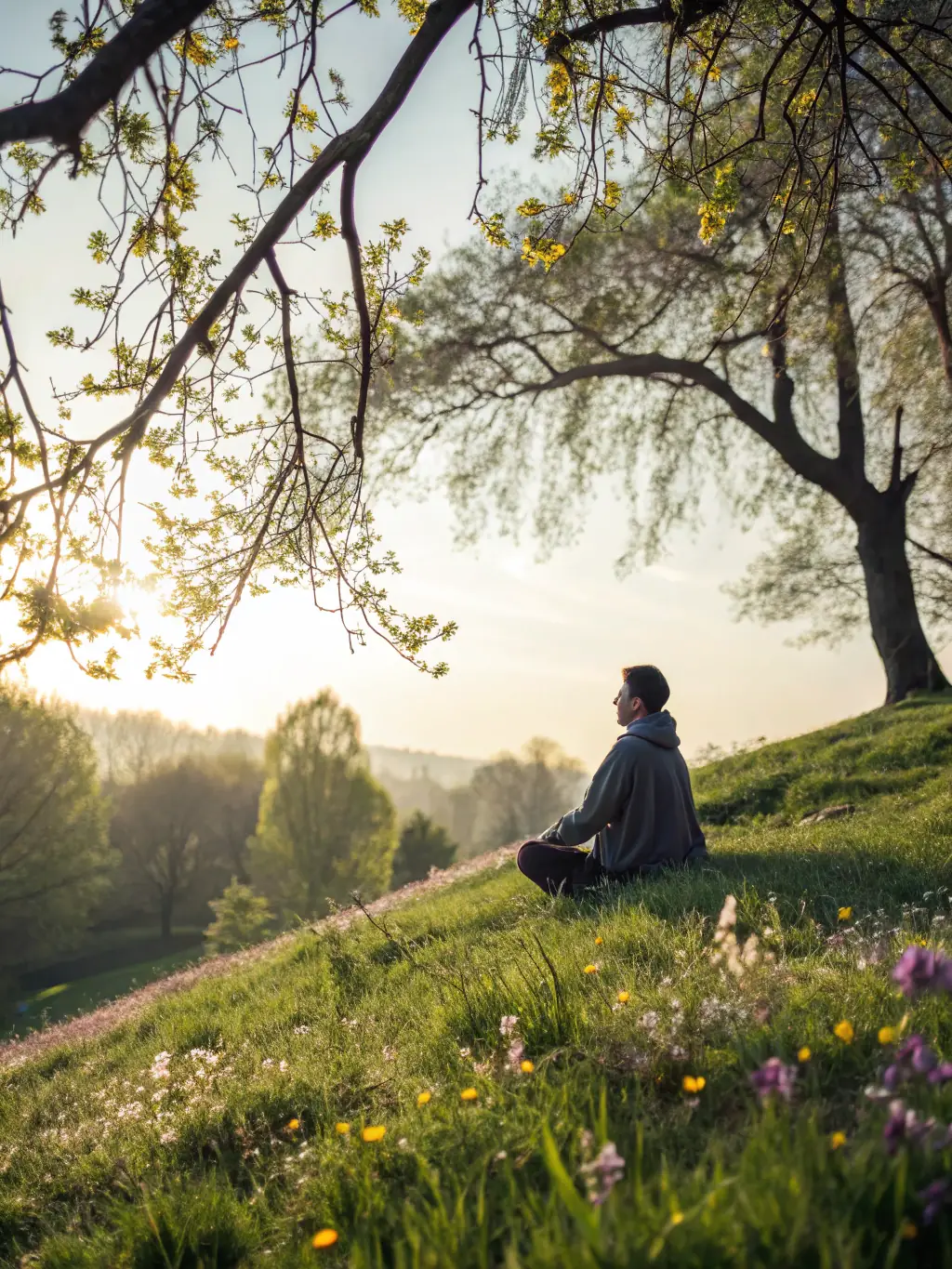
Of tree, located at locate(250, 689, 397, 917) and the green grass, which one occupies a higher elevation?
tree, located at locate(250, 689, 397, 917)

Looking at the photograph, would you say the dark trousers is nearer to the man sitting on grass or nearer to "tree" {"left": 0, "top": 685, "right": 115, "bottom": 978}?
the man sitting on grass

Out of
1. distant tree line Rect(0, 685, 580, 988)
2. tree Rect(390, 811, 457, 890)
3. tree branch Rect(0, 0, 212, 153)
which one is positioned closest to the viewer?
tree branch Rect(0, 0, 212, 153)

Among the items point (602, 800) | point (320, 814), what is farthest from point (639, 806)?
point (320, 814)

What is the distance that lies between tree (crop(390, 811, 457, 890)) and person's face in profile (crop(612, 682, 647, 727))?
4124cm

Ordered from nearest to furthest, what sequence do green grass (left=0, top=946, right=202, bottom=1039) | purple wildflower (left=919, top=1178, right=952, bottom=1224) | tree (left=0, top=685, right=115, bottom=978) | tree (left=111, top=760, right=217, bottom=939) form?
purple wildflower (left=919, top=1178, right=952, bottom=1224)
green grass (left=0, top=946, right=202, bottom=1039)
tree (left=0, top=685, right=115, bottom=978)
tree (left=111, top=760, right=217, bottom=939)

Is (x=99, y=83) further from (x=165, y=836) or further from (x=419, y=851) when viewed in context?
(x=165, y=836)

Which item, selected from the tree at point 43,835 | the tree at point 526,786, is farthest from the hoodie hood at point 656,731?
the tree at point 526,786

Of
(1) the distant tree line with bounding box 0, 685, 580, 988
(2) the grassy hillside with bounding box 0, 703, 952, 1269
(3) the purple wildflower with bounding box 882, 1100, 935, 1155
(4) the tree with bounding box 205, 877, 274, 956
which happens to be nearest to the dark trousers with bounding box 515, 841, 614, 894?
(2) the grassy hillside with bounding box 0, 703, 952, 1269

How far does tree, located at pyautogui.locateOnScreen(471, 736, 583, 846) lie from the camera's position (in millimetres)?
82250

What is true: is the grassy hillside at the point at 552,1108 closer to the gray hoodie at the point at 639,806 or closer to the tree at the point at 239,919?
the gray hoodie at the point at 639,806

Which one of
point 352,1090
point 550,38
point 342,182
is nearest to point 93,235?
point 342,182

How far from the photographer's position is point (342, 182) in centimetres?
433

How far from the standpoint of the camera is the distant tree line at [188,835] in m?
29.5

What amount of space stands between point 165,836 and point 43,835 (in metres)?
17.4
